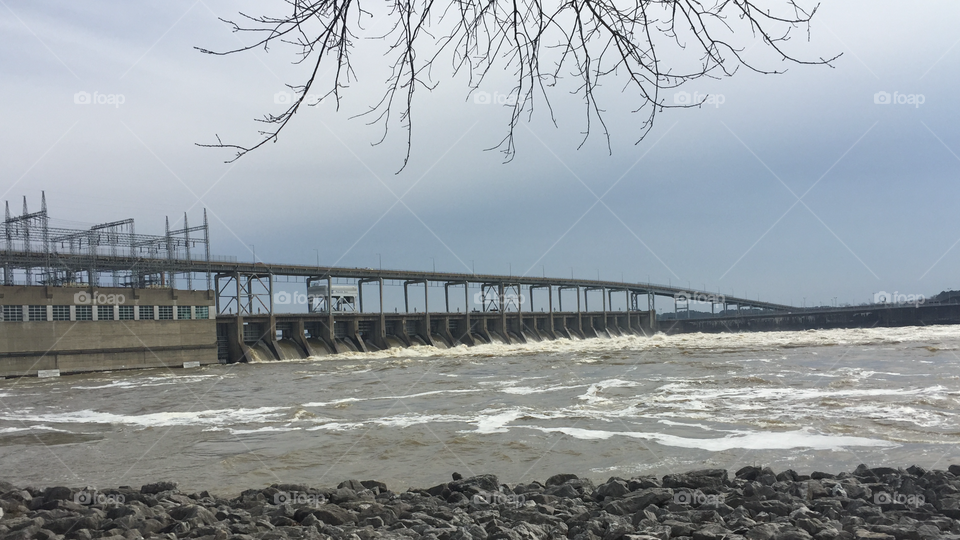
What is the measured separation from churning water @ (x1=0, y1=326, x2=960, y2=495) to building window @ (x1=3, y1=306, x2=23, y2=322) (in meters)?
12.4

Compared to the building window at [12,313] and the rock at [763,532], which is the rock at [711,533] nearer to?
the rock at [763,532]

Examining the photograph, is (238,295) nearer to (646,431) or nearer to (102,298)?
(102,298)

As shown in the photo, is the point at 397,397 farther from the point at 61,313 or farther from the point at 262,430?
the point at 61,313

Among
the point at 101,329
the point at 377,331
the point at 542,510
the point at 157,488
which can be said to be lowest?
the point at 377,331

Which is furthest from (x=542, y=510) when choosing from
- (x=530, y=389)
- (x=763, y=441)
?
(x=530, y=389)

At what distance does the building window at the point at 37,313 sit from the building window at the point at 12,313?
463 mm

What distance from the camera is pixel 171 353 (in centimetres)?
4684

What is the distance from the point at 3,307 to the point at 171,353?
34.4 ft

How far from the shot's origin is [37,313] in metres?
40.9

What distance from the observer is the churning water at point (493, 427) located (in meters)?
11.1

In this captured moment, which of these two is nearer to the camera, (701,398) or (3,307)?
(701,398)

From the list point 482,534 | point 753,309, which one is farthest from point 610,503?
point 753,309

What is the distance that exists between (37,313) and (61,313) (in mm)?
1311

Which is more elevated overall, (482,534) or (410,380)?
(482,534)
